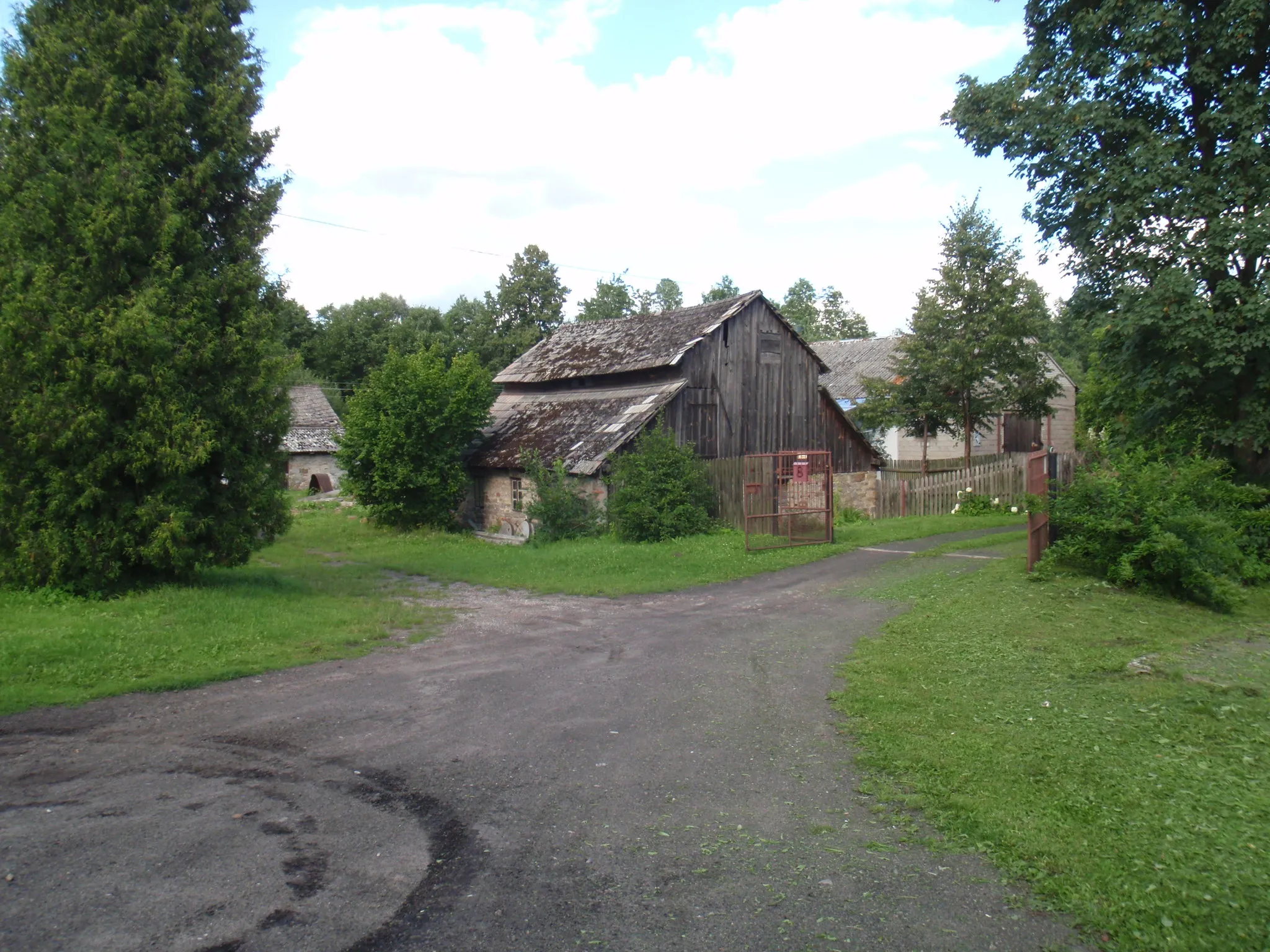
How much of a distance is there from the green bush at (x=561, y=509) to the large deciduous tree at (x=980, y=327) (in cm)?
1481

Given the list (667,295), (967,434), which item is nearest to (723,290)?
(667,295)

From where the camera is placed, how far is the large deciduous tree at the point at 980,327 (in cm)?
3067

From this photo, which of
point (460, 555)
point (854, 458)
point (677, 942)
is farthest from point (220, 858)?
point (854, 458)

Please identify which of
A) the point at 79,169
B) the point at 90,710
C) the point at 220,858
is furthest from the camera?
the point at 79,169

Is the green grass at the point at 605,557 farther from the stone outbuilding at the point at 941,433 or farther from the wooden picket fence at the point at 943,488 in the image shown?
the stone outbuilding at the point at 941,433

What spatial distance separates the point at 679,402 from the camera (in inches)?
987

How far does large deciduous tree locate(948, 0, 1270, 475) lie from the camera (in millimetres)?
14648

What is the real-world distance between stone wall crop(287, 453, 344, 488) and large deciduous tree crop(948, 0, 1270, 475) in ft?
107

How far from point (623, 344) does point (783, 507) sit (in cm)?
1018

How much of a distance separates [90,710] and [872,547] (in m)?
16.0

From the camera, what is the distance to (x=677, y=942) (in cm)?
416

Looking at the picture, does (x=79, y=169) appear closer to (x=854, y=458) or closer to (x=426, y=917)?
(x=426, y=917)

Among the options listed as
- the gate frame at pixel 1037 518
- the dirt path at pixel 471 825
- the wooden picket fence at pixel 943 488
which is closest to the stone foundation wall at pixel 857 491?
the wooden picket fence at pixel 943 488

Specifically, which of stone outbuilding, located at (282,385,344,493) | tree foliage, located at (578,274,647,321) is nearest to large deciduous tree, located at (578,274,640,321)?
tree foliage, located at (578,274,647,321)
